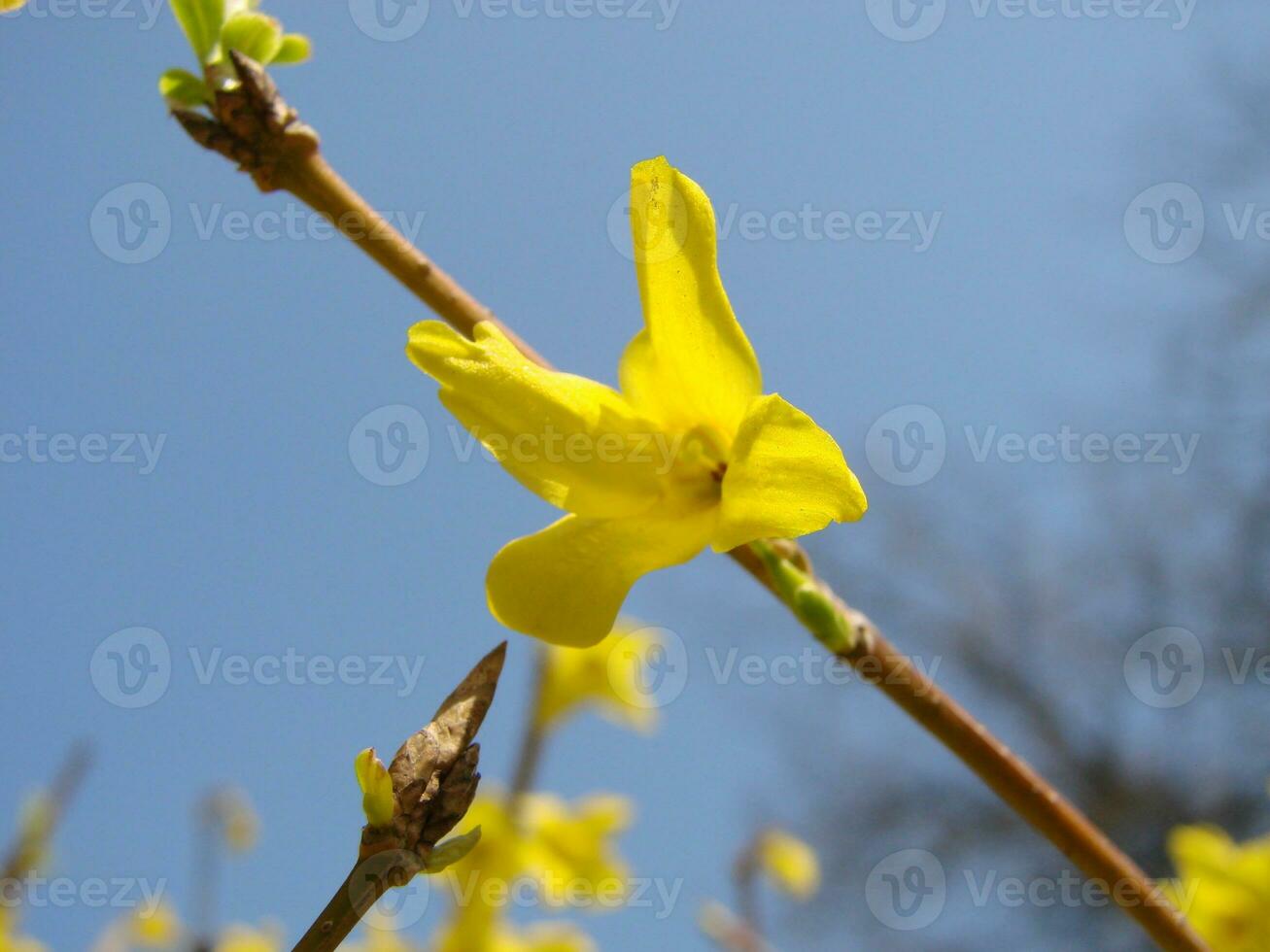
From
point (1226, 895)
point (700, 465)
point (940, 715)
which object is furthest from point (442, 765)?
point (1226, 895)

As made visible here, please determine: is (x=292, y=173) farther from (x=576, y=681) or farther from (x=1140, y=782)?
(x=1140, y=782)

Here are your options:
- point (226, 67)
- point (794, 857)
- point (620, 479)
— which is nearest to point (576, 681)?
point (794, 857)

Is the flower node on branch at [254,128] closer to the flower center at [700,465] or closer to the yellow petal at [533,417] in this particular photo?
the yellow petal at [533,417]

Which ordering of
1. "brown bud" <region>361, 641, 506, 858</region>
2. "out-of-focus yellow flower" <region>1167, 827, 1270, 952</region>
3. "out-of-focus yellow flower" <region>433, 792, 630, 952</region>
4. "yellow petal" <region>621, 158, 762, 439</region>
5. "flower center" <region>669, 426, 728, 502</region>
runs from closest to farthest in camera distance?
"brown bud" <region>361, 641, 506, 858</region> → "yellow petal" <region>621, 158, 762, 439</region> → "flower center" <region>669, 426, 728, 502</region> → "out-of-focus yellow flower" <region>1167, 827, 1270, 952</region> → "out-of-focus yellow flower" <region>433, 792, 630, 952</region>

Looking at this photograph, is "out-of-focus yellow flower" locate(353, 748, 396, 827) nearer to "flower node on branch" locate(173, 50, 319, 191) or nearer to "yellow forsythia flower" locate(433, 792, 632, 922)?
"flower node on branch" locate(173, 50, 319, 191)

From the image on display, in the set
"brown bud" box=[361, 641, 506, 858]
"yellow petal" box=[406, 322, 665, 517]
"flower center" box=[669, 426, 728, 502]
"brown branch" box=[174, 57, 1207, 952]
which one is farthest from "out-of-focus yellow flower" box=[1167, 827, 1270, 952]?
"brown bud" box=[361, 641, 506, 858]

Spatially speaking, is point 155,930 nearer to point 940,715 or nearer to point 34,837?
point 34,837
